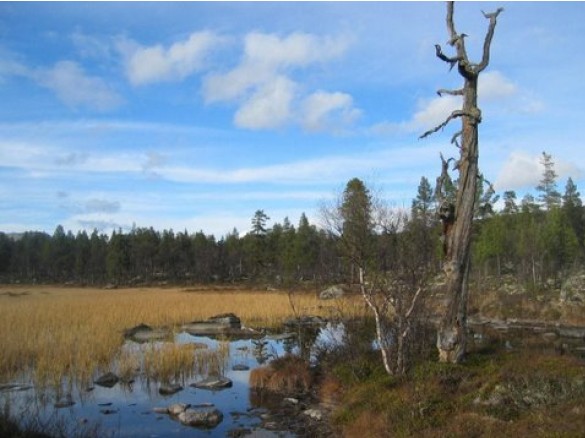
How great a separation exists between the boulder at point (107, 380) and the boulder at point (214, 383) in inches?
86.4

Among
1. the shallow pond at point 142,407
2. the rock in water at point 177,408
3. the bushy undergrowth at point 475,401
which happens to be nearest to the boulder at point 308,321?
the shallow pond at point 142,407

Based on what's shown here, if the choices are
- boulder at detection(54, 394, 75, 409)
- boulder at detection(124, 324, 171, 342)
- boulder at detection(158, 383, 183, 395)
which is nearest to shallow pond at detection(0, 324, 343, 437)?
boulder at detection(54, 394, 75, 409)

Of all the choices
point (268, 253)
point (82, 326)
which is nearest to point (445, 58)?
point (82, 326)

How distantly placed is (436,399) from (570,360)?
330 centimetres

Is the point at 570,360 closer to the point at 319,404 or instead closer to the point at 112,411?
the point at 319,404

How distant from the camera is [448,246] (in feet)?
41.3


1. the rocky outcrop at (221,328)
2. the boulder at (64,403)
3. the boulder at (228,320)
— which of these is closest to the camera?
the boulder at (64,403)

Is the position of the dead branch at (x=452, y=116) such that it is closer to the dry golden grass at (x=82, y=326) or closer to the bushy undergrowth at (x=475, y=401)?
the bushy undergrowth at (x=475, y=401)

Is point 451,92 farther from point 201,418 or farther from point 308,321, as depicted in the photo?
point 308,321

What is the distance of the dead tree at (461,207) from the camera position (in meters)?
12.3

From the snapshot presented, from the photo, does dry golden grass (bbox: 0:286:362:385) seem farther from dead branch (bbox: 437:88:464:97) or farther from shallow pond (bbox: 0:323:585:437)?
dead branch (bbox: 437:88:464:97)

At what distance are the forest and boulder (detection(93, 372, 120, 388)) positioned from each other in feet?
102

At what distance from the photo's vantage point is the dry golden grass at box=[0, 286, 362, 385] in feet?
52.4

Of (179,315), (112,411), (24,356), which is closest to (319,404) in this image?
(112,411)
